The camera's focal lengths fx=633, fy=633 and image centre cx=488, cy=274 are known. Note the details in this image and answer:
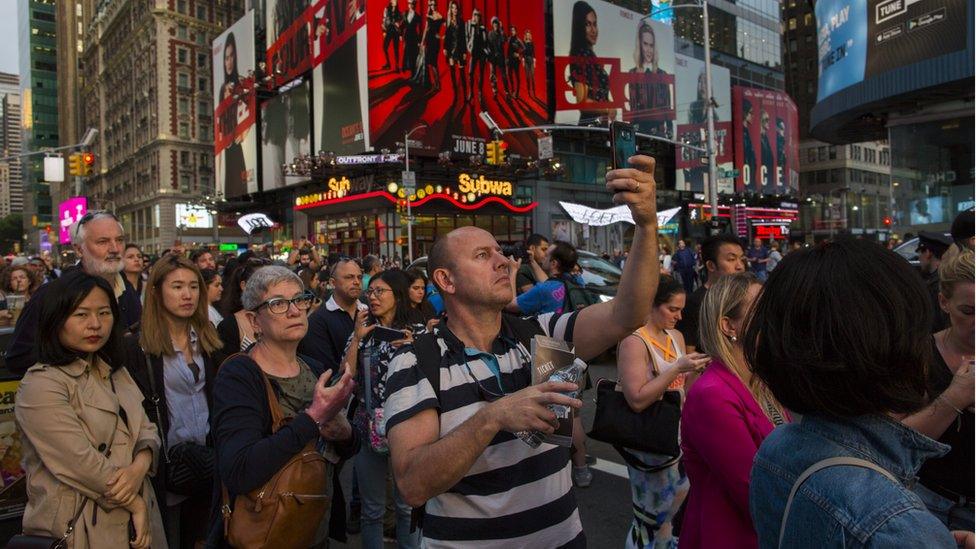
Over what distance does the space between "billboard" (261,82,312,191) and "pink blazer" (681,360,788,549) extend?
43562 millimetres

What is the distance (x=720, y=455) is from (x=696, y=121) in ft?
187

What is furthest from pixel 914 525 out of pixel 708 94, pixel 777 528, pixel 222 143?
pixel 222 143

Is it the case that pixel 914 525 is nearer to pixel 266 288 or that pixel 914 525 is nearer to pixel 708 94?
pixel 266 288

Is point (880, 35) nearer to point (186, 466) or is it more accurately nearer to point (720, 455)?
point (720, 455)

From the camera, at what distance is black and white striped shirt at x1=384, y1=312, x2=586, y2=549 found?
85.2 inches

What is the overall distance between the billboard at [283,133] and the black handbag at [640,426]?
140 feet

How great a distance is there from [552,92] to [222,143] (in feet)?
96.2

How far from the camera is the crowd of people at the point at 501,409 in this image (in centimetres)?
133

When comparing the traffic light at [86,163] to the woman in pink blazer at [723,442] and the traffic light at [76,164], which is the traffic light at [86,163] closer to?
the traffic light at [76,164]

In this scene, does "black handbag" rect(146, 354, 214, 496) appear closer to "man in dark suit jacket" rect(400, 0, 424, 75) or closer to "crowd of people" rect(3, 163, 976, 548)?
Result: "crowd of people" rect(3, 163, 976, 548)

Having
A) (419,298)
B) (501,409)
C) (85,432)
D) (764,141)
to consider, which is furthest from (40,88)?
(501,409)

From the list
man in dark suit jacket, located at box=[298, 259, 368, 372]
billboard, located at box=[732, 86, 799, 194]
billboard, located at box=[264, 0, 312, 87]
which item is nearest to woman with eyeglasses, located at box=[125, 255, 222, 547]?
man in dark suit jacket, located at box=[298, 259, 368, 372]

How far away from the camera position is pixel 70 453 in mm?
2705

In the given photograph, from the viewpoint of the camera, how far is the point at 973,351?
2760 mm
